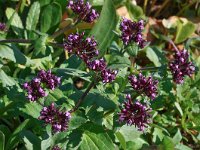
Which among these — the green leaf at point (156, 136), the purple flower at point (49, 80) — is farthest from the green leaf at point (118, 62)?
the green leaf at point (156, 136)

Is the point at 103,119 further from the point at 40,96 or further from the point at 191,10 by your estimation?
the point at 191,10

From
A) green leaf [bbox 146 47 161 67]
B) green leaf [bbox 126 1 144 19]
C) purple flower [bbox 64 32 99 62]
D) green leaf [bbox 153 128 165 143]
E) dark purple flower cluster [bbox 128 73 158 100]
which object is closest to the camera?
dark purple flower cluster [bbox 128 73 158 100]

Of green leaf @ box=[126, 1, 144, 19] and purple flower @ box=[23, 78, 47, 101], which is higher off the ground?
purple flower @ box=[23, 78, 47, 101]

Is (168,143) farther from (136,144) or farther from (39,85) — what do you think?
(39,85)

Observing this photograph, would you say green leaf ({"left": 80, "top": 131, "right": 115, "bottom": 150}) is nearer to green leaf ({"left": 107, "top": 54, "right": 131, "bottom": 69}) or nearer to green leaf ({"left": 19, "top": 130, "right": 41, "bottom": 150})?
green leaf ({"left": 19, "top": 130, "right": 41, "bottom": 150})

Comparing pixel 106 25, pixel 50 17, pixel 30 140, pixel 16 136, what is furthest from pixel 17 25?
pixel 30 140

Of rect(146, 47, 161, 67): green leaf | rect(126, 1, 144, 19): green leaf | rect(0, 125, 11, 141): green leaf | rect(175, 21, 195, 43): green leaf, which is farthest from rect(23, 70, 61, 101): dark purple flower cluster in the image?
rect(175, 21, 195, 43): green leaf

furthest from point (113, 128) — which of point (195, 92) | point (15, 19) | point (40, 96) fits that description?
point (15, 19)
